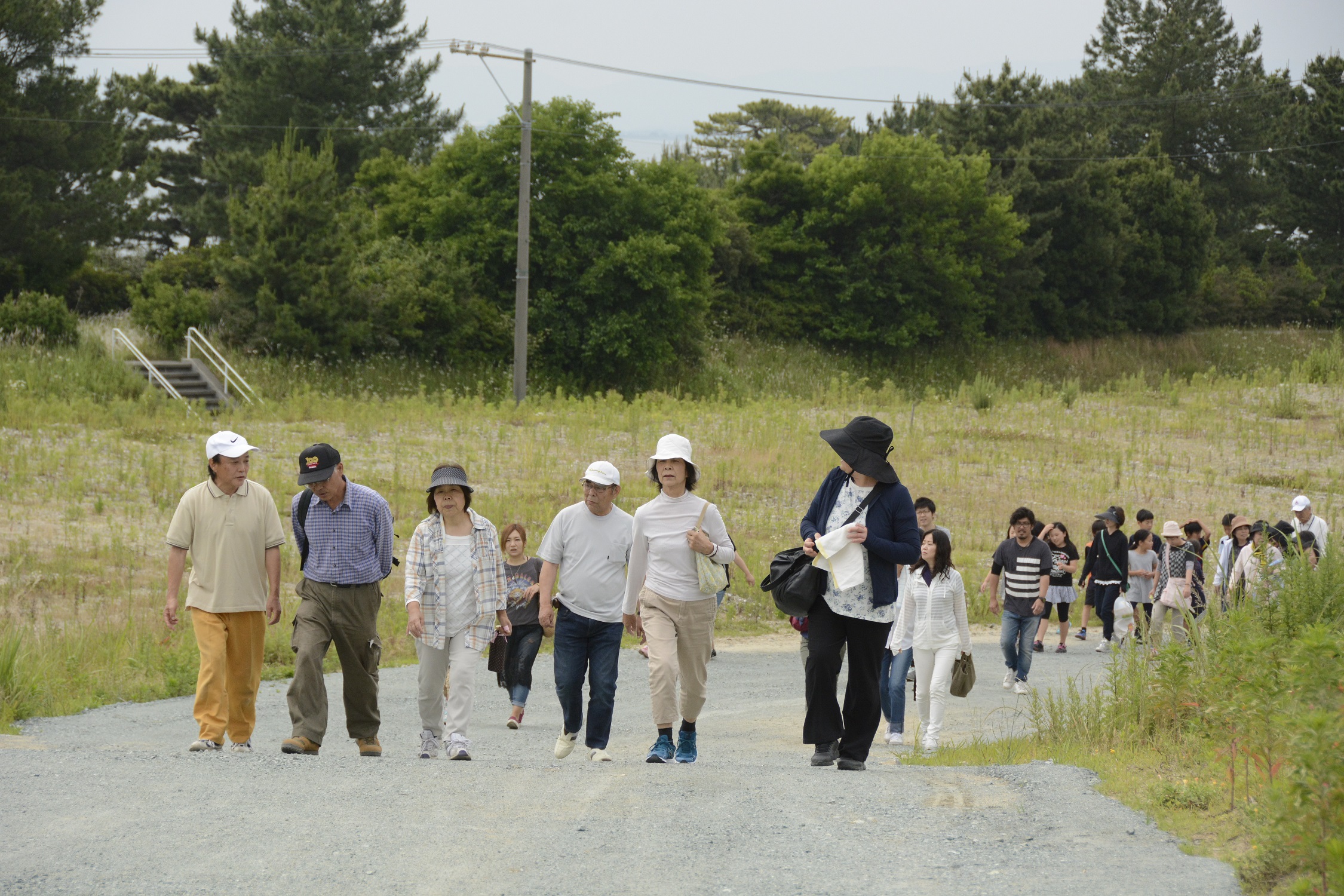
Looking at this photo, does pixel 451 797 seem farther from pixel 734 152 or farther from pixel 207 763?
pixel 734 152

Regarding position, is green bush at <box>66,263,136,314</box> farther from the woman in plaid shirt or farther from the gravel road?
the gravel road

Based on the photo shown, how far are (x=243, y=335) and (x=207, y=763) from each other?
28266mm

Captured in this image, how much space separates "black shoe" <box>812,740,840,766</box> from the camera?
762 cm

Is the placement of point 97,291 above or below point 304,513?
above

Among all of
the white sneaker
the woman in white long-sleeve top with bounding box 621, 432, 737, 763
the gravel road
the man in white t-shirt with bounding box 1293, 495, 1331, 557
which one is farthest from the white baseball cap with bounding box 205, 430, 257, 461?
the man in white t-shirt with bounding box 1293, 495, 1331, 557

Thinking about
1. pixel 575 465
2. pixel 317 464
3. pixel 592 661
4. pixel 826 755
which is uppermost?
pixel 317 464

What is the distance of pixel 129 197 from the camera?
3709cm

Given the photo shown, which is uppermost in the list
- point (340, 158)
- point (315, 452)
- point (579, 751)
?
point (340, 158)

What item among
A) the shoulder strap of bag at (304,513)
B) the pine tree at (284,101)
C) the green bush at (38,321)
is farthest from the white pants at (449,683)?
the pine tree at (284,101)

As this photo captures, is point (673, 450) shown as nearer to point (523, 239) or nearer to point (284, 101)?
point (523, 239)

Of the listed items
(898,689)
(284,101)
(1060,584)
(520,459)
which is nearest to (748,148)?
(284,101)

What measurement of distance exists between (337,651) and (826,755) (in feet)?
10.2

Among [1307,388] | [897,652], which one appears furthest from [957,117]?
[897,652]

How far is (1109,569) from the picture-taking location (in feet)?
51.1
